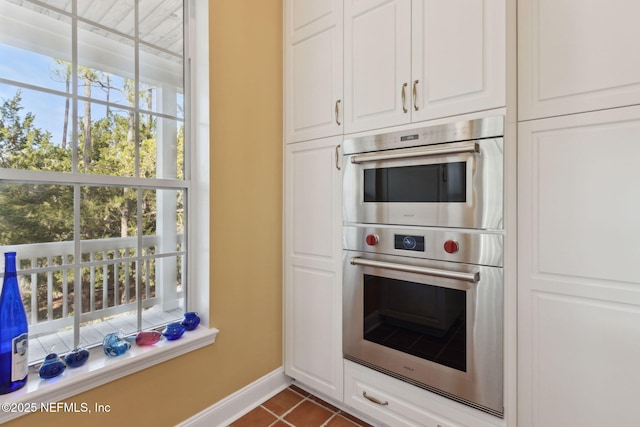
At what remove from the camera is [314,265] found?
6.06 ft

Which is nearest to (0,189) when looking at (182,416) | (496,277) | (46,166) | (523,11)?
(46,166)

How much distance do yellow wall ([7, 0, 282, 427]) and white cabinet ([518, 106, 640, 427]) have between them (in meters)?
1.34

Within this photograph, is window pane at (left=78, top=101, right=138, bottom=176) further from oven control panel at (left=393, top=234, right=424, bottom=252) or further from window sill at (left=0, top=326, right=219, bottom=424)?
oven control panel at (left=393, top=234, right=424, bottom=252)

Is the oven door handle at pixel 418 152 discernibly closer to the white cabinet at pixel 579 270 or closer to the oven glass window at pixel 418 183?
the oven glass window at pixel 418 183

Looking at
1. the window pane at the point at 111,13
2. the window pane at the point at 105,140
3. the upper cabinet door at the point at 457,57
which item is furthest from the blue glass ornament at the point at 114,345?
the upper cabinet door at the point at 457,57

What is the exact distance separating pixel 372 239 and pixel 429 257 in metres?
0.30

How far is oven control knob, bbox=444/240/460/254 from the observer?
1331 millimetres

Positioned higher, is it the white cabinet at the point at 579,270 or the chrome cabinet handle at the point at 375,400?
the white cabinet at the point at 579,270

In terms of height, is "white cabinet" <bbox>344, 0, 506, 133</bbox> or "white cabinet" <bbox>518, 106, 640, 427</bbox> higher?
"white cabinet" <bbox>344, 0, 506, 133</bbox>

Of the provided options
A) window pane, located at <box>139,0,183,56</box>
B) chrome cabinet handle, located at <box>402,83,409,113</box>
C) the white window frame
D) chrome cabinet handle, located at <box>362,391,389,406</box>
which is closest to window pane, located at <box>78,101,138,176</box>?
the white window frame

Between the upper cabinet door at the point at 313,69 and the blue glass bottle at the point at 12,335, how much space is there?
4.75ft

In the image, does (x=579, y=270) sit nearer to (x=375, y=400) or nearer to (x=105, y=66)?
(x=375, y=400)

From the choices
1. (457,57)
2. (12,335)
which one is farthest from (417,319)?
(12,335)

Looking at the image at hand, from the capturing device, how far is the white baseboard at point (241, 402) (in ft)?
5.24
